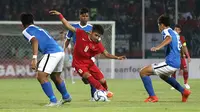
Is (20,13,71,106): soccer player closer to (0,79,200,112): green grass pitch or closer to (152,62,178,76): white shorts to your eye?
(0,79,200,112): green grass pitch

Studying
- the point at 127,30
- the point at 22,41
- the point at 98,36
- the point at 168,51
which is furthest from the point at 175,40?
the point at 127,30

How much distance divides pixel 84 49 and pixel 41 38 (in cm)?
170

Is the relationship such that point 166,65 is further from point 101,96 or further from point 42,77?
point 42,77

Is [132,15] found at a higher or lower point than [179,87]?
lower

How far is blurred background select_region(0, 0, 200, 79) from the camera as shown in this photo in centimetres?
3309

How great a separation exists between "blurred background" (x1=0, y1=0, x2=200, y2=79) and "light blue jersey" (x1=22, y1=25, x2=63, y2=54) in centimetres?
1841

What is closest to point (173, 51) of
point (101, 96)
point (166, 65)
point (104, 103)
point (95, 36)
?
point (166, 65)

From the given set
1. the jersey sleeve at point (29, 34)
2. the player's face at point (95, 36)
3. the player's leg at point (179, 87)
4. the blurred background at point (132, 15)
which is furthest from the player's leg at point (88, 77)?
the blurred background at point (132, 15)

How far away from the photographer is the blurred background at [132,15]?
33094 millimetres

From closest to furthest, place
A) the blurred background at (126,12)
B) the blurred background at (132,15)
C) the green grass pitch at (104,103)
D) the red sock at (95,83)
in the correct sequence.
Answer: the green grass pitch at (104,103), the red sock at (95,83), the blurred background at (132,15), the blurred background at (126,12)

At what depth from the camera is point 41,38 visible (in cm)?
1427

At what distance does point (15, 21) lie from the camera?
105ft

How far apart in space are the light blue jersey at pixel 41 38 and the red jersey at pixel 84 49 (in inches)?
45.9

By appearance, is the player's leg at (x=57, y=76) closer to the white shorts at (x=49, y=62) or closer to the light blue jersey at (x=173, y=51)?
the white shorts at (x=49, y=62)
